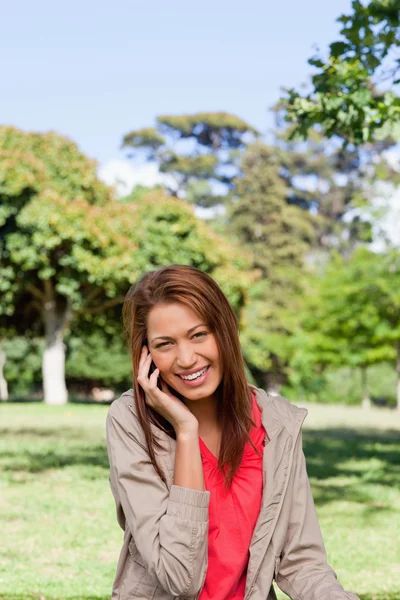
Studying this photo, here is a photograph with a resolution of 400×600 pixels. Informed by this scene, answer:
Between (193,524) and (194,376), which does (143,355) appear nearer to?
(194,376)

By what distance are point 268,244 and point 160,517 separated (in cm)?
4445

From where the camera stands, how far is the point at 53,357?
24.7m

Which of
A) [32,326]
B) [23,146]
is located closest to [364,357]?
[32,326]

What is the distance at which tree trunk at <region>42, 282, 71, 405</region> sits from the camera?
80.8 feet

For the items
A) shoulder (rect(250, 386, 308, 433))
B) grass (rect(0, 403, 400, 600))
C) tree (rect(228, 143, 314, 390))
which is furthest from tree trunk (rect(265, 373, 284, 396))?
shoulder (rect(250, 386, 308, 433))

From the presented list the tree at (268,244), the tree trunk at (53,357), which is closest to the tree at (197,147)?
the tree at (268,244)

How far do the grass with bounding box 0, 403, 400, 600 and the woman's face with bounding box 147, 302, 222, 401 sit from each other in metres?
2.76

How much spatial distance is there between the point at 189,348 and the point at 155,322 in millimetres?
132

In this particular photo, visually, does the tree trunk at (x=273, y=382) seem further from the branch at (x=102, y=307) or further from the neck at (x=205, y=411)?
the neck at (x=205, y=411)

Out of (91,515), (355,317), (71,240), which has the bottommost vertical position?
(91,515)

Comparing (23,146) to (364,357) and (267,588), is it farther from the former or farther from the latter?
(267,588)

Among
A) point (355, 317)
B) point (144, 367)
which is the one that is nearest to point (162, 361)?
point (144, 367)

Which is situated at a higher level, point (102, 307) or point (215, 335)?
point (102, 307)

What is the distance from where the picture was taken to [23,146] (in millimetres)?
24375
